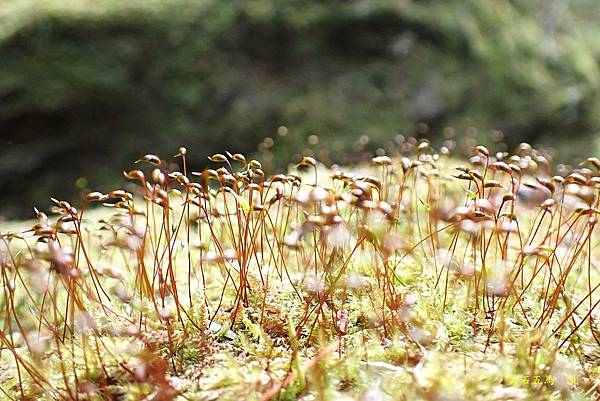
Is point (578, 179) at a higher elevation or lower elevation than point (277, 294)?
higher

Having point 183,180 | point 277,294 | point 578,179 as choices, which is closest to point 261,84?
point 277,294

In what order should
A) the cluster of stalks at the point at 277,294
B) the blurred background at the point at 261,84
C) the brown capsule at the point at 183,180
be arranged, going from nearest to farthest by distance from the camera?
the cluster of stalks at the point at 277,294
the brown capsule at the point at 183,180
the blurred background at the point at 261,84

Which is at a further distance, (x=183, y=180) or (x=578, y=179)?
(x=183, y=180)

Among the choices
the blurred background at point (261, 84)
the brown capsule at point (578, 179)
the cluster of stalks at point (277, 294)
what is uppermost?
the blurred background at point (261, 84)

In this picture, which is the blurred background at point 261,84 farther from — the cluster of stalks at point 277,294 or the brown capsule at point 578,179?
the brown capsule at point 578,179

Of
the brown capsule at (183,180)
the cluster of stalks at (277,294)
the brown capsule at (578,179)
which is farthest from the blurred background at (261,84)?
the brown capsule at (578,179)

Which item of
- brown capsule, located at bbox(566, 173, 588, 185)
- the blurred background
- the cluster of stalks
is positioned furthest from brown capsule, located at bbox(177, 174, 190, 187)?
the blurred background

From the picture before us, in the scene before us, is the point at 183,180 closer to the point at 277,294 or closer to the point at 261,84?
the point at 277,294

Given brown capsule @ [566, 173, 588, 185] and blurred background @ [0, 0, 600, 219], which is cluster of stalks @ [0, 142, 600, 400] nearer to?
brown capsule @ [566, 173, 588, 185]
